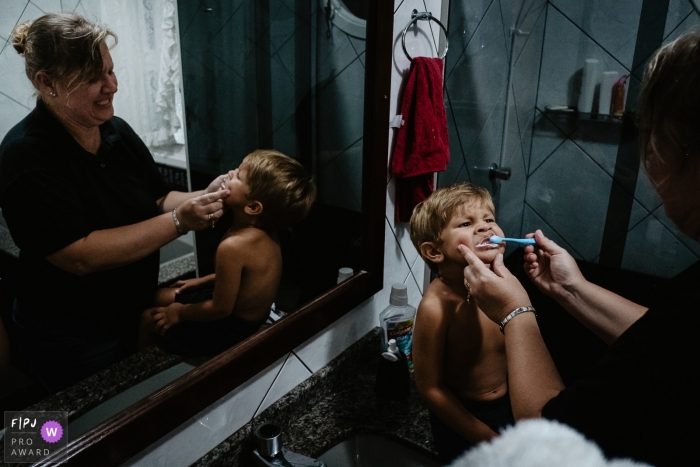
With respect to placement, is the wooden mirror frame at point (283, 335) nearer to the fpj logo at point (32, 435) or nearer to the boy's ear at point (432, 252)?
the fpj logo at point (32, 435)

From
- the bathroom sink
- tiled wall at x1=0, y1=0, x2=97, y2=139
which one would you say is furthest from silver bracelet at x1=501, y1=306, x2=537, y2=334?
tiled wall at x1=0, y1=0, x2=97, y2=139

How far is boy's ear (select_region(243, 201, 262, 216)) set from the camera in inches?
36.3

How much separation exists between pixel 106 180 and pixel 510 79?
1.64m

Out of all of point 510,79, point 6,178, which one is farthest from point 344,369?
point 510,79

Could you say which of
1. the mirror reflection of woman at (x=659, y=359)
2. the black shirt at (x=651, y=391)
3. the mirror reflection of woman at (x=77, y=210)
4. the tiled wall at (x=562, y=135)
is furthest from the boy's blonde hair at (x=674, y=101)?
the tiled wall at (x=562, y=135)

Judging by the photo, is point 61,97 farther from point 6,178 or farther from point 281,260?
point 281,260

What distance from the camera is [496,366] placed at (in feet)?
3.66

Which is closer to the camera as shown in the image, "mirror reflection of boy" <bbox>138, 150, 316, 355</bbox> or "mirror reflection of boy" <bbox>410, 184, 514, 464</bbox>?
"mirror reflection of boy" <bbox>138, 150, 316, 355</bbox>

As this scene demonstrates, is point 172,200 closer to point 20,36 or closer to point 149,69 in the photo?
point 149,69

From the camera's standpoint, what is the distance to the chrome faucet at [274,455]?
0.86 metres

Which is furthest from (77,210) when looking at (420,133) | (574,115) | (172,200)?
(574,115)

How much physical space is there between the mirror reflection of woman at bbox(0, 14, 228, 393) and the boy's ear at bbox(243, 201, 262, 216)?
153 mm

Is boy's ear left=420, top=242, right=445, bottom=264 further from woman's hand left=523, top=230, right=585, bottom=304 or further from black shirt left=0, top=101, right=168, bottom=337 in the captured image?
black shirt left=0, top=101, right=168, bottom=337

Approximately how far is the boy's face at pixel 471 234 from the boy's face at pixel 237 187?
1.47ft
